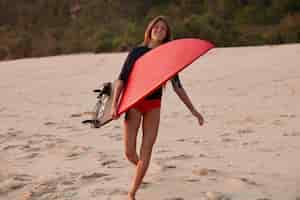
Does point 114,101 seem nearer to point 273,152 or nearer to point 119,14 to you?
point 273,152

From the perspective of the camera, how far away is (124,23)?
24141mm

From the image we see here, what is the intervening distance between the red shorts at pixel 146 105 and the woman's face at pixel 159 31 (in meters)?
0.42

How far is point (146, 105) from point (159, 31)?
50 cm

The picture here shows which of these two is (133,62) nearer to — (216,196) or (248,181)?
(216,196)

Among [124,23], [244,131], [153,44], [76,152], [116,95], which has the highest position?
[153,44]

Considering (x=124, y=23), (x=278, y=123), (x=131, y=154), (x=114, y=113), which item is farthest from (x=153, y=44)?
(x=124, y=23)

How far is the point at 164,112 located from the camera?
838 cm

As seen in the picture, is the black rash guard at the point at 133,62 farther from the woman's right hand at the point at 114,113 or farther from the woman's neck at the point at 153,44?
the woman's right hand at the point at 114,113

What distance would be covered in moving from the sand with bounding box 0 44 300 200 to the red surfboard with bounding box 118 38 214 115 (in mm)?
879

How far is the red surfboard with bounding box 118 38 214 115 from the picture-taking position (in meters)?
3.69

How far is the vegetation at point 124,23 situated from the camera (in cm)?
2081

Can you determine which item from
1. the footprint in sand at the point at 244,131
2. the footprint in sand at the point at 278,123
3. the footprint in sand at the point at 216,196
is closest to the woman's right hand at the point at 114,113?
the footprint in sand at the point at 216,196

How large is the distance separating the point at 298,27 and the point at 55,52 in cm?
933

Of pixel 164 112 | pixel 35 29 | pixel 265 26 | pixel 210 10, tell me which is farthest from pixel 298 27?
pixel 164 112
